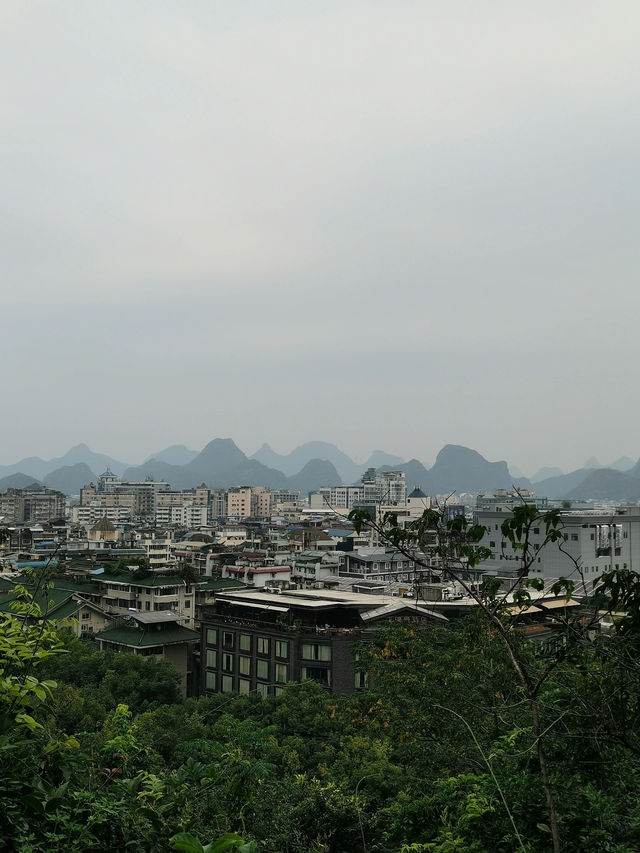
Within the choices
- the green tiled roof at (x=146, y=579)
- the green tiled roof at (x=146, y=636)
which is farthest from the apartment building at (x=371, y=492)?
the green tiled roof at (x=146, y=636)

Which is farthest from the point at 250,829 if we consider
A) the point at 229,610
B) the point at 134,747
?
the point at 229,610

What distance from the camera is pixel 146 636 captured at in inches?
1025

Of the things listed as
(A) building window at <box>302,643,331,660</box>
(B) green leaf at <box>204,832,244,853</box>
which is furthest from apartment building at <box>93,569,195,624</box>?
(B) green leaf at <box>204,832,244,853</box>

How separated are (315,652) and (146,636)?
699 cm

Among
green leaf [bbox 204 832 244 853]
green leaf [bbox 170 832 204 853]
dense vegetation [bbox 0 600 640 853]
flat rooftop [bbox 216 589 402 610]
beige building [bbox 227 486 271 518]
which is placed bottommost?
beige building [bbox 227 486 271 518]

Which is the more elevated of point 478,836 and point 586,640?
point 586,640

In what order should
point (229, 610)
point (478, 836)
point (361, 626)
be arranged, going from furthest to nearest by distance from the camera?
point (229, 610), point (361, 626), point (478, 836)

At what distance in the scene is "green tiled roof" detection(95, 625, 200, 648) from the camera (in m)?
25.8

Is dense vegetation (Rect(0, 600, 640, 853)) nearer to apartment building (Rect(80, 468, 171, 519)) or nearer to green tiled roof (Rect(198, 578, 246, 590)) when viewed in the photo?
green tiled roof (Rect(198, 578, 246, 590))

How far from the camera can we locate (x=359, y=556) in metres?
52.9

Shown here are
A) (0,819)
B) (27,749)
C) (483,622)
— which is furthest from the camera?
(483,622)

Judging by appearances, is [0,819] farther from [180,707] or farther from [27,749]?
[180,707]

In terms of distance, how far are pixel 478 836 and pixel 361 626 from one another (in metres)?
18.4

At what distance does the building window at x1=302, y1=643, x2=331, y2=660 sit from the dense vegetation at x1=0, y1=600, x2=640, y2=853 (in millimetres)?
8442
